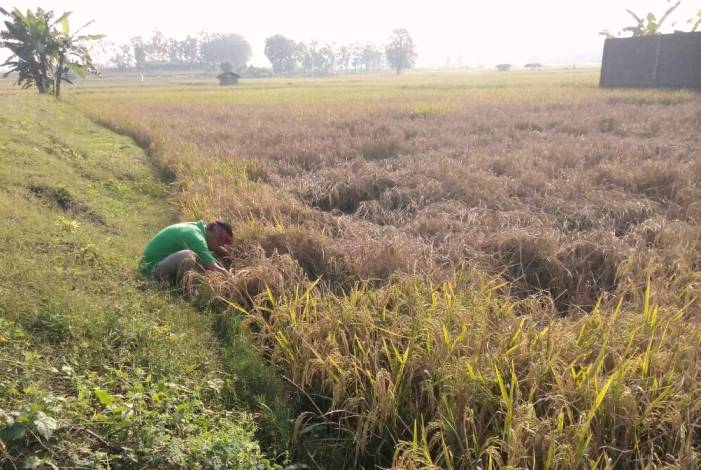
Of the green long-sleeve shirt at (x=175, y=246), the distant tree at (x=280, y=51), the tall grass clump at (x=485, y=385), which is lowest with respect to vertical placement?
the tall grass clump at (x=485, y=385)

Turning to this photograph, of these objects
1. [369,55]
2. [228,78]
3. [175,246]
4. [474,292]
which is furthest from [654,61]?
[369,55]

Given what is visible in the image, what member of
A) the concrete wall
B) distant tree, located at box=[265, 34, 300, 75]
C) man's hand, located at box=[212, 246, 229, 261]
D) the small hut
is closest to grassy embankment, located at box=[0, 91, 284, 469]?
man's hand, located at box=[212, 246, 229, 261]

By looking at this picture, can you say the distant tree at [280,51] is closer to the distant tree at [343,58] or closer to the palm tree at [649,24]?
the distant tree at [343,58]

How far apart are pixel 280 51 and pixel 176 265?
298 ft

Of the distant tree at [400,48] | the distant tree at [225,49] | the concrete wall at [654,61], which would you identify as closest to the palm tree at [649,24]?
the concrete wall at [654,61]

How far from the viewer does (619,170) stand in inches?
261

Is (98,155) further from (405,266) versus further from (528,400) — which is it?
(528,400)

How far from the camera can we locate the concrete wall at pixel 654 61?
64.8 feet

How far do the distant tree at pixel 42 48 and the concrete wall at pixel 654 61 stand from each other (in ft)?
73.4

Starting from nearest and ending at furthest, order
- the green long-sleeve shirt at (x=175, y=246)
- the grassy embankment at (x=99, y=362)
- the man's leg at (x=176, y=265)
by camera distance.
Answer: the grassy embankment at (x=99, y=362)
the man's leg at (x=176, y=265)
the green long-sleeve shirt at (x=175, y=246)

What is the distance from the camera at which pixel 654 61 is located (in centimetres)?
2106

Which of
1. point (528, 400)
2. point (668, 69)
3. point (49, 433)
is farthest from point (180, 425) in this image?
point (668, 69)

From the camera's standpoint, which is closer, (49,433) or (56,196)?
(49,433)

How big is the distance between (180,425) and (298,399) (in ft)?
2.57
